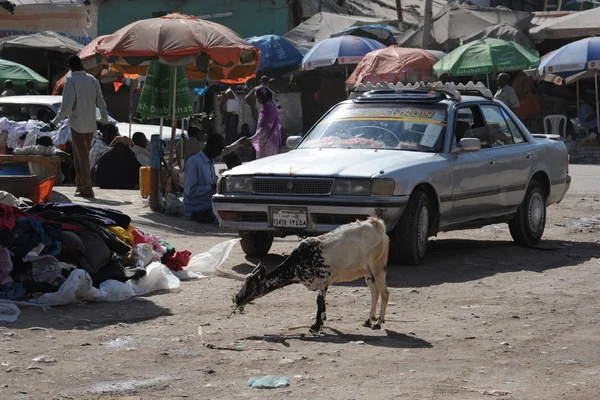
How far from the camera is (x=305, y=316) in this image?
817 cm

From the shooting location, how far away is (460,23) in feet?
104

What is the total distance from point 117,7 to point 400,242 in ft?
106

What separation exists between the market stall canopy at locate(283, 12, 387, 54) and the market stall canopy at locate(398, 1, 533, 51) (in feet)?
10.0

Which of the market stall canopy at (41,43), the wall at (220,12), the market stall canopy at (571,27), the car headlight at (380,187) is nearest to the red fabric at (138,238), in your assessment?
the car headlight at (380,187)

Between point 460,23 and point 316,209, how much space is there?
22596mm

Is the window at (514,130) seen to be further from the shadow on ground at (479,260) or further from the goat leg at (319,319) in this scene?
the goat leg at (319,319)

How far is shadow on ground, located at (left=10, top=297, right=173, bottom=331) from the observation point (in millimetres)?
7754

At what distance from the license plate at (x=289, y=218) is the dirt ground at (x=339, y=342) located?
57 centimetres

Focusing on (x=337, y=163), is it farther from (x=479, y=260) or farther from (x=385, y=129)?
(x=479, y=260)

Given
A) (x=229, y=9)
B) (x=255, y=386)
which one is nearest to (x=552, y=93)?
(x=229, y=9)

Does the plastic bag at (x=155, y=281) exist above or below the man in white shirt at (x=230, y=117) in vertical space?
below

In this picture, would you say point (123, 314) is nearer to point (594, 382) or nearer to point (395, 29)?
point (594, 382)

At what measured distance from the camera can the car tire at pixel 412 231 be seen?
1027 cm

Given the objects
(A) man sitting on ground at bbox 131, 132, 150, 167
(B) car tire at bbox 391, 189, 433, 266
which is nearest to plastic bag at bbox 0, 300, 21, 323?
(B) car tire at bbox 391, 189, 433, 266
